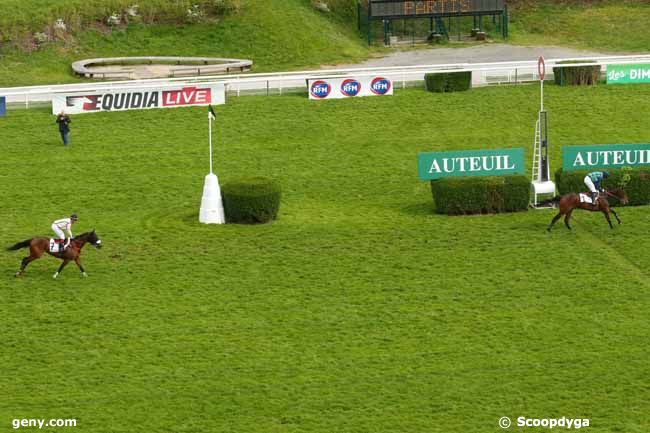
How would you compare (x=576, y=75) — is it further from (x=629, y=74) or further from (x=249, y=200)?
(x=249, y=200)

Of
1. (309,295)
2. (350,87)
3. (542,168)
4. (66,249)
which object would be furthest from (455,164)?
(350,87)

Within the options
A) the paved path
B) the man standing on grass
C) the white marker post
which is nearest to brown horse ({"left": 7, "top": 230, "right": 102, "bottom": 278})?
the white marker post

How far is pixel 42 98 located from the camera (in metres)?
46.7

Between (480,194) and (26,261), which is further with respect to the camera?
(480,194)

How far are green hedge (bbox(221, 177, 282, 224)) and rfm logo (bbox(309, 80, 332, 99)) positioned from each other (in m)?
12.1

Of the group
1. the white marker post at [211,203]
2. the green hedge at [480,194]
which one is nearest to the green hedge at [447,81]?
the green hedge at [480,194]

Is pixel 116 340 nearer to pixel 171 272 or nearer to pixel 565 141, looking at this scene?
pixel 171 272

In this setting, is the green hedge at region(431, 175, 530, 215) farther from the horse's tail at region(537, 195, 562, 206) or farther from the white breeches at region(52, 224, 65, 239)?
the white breeches at region(52, 224, 65, 239)

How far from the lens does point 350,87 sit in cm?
4653

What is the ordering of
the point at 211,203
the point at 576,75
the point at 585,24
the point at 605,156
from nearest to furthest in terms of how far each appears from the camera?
1. the point at 211,203
2. the point at 605,156
3. the point at 576,75
4. the point at 585,24

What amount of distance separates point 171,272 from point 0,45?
27532 millimetres
